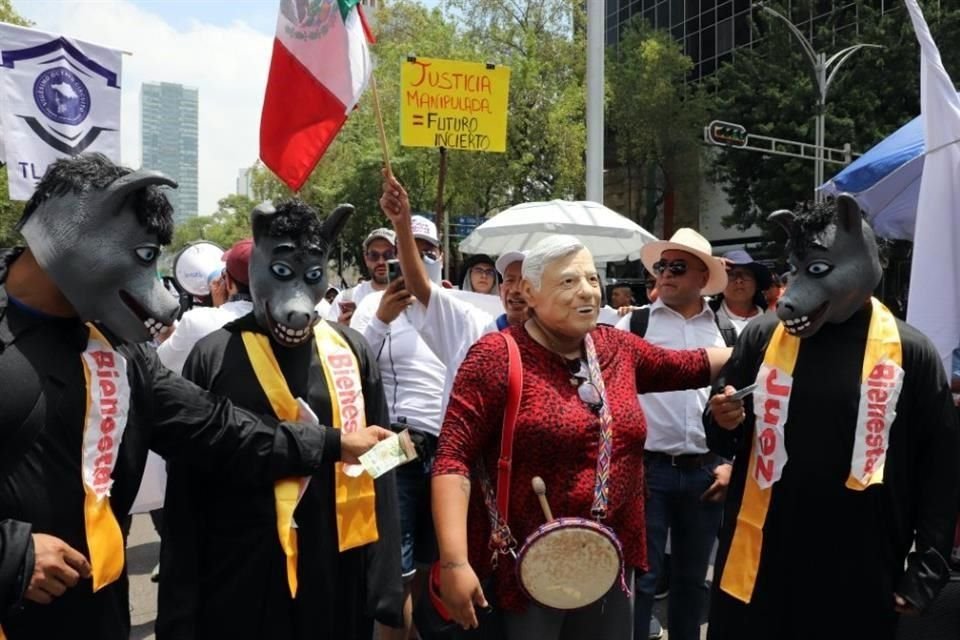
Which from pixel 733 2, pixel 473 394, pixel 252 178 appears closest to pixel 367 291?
pixel 473 394

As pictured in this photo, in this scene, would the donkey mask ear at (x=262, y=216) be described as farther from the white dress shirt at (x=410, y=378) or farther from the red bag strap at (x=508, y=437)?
the white dress shirt at (x=410, y=378)

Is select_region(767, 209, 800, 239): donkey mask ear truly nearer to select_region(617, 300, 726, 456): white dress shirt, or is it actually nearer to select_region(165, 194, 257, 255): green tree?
select_region(617, 300, 726, 456): white dress shirt

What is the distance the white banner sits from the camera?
4918mm

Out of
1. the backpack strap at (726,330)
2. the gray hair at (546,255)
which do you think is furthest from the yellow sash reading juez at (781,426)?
the backpack strap at (726,330)

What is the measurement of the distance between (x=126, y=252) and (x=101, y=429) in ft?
1.50

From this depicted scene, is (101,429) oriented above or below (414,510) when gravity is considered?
above

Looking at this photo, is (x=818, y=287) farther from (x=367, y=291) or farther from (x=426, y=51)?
(x=426, y=51)

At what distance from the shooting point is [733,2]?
3481 centimetres

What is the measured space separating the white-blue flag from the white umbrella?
3697 mm

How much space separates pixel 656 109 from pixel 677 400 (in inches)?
1134

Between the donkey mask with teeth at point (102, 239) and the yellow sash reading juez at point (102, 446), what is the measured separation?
9 cm

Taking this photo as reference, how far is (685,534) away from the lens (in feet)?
12.5

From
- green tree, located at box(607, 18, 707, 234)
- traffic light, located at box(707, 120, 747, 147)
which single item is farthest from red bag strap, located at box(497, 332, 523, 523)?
green tree, located at box(607, 18, 707, 234)

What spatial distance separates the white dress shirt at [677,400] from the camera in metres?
3.83
